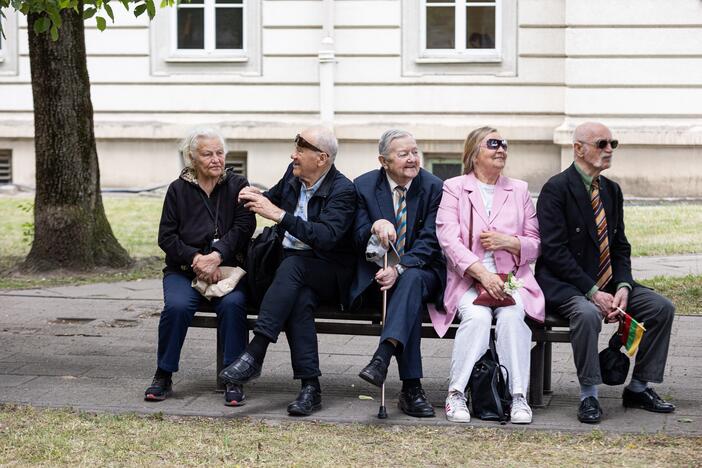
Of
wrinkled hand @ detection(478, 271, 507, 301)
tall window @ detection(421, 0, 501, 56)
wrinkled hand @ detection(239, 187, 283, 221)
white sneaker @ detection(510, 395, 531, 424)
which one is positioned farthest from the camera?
tall window @ detection(421, 0, 501, 56)

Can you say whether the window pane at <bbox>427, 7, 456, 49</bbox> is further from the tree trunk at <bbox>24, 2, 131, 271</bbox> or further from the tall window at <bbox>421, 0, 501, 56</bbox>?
the tree trunk at <bbox>24, 2, 131, 271</bbox>

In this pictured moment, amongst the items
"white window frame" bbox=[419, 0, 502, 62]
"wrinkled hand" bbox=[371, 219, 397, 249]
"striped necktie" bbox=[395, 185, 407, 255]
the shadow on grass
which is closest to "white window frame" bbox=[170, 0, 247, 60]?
"white window frame" bbox=[419, 0, 502, 62]

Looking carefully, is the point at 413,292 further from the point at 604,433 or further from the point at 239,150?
the point at 239,150

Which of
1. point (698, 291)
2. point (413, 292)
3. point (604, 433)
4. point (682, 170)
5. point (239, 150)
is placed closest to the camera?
point (604, 433)

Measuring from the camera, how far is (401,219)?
23.4ft

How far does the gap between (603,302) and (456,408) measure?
1.01 m

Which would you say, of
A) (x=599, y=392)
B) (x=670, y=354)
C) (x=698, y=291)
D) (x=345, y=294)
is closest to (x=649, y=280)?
(x=698, y=291)

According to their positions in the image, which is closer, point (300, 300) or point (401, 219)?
point (300, 300)

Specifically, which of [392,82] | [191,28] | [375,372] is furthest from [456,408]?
[191,28]

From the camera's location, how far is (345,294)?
7.09 metres

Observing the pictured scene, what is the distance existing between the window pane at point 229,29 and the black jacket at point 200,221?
11534mm

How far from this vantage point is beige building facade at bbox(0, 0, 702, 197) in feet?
57.6

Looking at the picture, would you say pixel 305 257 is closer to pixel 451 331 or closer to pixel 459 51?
pixel 451 331

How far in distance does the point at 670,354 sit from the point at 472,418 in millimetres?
2289
